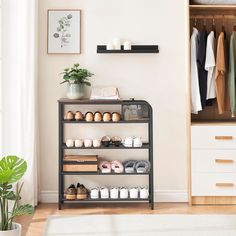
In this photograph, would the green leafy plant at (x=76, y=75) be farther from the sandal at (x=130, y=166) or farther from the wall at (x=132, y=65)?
the sandal at (x=130, y=166)

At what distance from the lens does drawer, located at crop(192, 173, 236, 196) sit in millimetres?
4879

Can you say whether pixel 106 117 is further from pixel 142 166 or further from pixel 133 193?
pixel 133 193

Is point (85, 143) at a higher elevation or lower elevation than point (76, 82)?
lower

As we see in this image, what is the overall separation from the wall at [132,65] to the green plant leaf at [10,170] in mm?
1449

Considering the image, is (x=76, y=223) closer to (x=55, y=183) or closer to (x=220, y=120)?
(x=55, y=183)

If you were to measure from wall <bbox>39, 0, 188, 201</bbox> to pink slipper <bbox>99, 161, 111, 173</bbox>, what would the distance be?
0.47m

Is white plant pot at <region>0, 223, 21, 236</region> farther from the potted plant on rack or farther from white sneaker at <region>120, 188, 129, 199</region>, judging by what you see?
the potted plant on rack

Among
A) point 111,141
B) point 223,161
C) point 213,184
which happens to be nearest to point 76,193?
point 111,141

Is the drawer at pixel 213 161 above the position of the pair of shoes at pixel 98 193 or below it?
above

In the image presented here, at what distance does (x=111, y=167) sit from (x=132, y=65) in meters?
1.00

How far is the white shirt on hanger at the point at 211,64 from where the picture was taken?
493 cm

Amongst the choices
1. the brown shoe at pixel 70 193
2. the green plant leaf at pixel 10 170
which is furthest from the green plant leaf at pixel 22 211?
the brown shoe at pixel 70 193

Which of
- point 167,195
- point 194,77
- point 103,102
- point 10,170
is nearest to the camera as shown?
point 10,170

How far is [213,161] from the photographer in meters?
4.87
